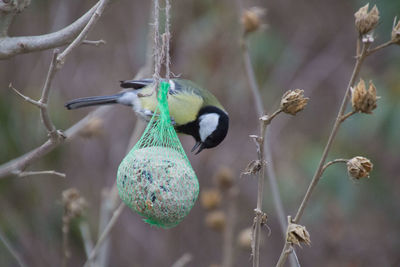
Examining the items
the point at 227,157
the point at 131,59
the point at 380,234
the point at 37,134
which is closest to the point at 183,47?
the point at 131,59

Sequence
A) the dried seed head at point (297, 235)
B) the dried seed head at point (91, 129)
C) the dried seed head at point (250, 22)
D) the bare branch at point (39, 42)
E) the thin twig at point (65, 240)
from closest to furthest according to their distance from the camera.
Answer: the dried seed head at point (297, 235), the bare branch at point (39, 42), the thin twig at point (65, 240), the dried seed head at point (250, 22), the dried seed head at point (91, 129)

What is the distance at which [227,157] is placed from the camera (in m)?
4.55

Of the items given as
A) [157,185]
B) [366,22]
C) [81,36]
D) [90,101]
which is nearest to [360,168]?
[366,22]

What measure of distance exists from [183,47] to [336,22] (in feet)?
5.54

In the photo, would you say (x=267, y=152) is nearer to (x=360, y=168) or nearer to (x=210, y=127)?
(x=210, y=127)

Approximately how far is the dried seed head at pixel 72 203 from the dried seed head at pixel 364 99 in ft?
3.88

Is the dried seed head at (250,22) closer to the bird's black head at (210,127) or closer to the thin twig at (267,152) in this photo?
the thin twig at (267,152)

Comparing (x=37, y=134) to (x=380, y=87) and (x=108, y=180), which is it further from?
(x=380, y=87)

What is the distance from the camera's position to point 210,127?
265 cm

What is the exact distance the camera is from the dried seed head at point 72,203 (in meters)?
2.07

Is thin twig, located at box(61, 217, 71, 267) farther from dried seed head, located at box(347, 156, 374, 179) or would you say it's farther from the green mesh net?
dried seed head, located at box(347, 156, 374, 179)

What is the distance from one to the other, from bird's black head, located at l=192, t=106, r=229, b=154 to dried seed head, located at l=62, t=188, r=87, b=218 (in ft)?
2.15

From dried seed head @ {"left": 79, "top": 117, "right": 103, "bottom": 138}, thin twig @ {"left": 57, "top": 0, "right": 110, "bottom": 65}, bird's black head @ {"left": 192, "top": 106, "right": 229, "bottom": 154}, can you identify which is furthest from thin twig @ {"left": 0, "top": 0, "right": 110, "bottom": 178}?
bird's black head @ {"left": 192, "top": 106, "right": 229, "bottom": 154}

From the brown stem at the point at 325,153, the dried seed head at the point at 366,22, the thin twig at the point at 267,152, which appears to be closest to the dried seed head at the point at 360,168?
the brown stem at the point at 325,153
